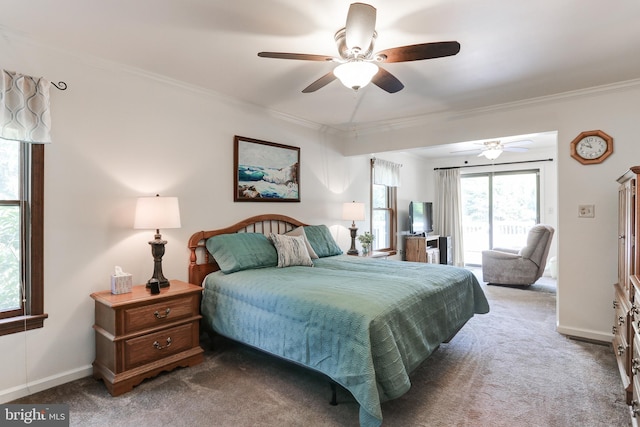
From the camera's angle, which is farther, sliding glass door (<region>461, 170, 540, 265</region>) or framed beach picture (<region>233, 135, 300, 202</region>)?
sliding glass door (<region>461, 170, 540, 265</region>)

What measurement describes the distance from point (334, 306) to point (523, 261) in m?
4.58

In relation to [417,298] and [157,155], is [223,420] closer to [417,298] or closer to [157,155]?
[417,298]

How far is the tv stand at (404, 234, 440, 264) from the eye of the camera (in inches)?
245

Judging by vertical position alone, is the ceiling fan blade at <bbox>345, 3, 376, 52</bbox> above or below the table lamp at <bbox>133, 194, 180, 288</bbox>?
above

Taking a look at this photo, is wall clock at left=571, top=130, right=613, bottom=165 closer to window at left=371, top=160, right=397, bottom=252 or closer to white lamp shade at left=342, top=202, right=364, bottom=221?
white lamp shade at left=342, top=202, right=364, bottom=221

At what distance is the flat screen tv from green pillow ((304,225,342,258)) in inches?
107

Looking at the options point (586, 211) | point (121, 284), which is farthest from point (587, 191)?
point (121, 284)

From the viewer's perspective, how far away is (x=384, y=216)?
6.26m

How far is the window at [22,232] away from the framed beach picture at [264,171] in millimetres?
1693

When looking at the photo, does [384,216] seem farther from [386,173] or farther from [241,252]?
[241,252]

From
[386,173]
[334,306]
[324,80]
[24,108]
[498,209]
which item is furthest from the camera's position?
[498,209]

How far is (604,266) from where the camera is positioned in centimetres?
323

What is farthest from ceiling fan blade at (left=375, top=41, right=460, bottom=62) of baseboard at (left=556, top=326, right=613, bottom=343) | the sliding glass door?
the sliding glass door
